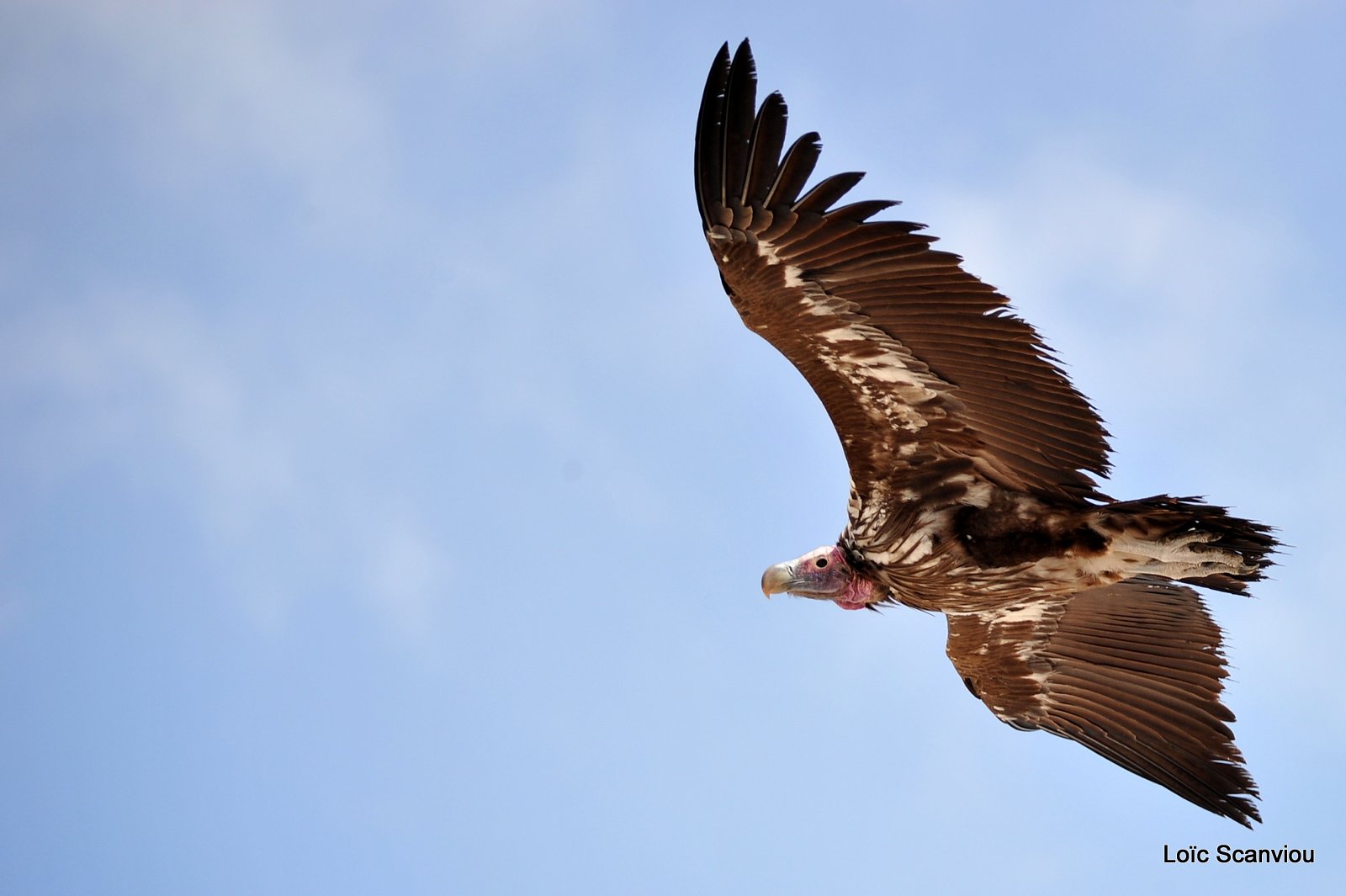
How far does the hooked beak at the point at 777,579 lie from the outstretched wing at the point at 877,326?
3.61 feet

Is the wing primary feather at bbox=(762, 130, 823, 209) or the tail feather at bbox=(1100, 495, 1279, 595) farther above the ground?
the wing primary feather at bbox=(762, 130, 823, 209)

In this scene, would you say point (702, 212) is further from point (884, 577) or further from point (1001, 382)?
point (884, 577)

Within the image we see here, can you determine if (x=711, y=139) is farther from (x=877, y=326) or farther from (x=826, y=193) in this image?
(x=877, y=326)

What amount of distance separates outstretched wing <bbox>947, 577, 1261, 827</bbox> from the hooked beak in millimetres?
1178

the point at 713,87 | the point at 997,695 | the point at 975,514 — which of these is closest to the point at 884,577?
the point at 975,514

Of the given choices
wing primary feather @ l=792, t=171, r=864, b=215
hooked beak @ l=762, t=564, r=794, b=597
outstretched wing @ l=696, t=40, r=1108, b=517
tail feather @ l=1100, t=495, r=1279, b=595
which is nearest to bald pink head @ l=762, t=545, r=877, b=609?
hooked beak @ l=762, t=564, r=794, b=597

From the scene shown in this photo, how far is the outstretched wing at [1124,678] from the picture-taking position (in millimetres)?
8320

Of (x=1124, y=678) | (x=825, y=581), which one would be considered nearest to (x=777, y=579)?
(x=825, y=581)

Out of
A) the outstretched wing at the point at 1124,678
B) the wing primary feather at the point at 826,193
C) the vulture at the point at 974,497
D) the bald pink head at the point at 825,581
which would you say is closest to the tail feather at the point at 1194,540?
the vulture at the point at 974,497

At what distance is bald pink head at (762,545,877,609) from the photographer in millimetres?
8570

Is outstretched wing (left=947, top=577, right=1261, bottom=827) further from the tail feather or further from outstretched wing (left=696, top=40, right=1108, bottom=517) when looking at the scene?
outstretched wing (left=696, top=40, right=1108, bottom=517)

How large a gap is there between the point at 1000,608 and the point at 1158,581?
38.7 inches

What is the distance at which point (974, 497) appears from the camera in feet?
25.8

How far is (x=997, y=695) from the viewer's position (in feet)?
30.3
